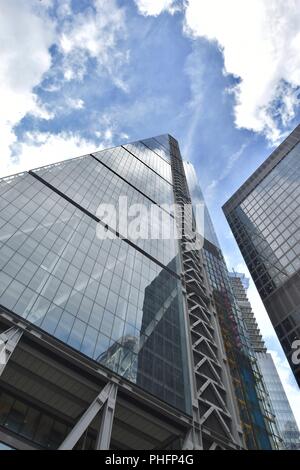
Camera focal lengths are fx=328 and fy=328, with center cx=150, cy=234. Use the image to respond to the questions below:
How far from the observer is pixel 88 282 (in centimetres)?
2667

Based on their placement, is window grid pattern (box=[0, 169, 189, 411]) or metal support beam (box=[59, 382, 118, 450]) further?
window grid pattern (box=[0, 169, 189, 411])

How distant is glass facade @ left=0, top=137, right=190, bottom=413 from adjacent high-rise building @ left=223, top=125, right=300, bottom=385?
1657cm

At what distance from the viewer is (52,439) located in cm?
1975

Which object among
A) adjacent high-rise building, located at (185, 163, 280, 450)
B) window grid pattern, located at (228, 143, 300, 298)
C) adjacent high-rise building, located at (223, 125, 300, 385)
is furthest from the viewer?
window grid pattern, located at (228, 143, 300, 298)

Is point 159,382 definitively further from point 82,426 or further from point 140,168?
point 140,168

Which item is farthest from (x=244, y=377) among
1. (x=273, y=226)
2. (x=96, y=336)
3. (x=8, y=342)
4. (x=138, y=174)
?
(x=138, y=174)

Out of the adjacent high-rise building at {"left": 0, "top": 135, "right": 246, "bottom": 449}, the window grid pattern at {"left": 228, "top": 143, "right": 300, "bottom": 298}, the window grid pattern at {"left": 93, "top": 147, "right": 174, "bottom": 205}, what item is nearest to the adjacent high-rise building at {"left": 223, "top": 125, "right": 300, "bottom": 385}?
the window grid pattern at {"left": 228, "top": 143, "right": 300, "bottom": 298}

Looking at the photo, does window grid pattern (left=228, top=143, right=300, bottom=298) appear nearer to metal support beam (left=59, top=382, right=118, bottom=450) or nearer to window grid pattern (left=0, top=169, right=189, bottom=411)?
window grid pattern (left=0, top=169, right=189, bottom=411)

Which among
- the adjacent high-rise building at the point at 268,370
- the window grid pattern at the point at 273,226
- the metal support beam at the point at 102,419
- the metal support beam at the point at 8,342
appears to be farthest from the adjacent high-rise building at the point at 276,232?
the metal support beam at the point at 8,342

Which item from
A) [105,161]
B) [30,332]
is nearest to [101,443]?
[30,332]

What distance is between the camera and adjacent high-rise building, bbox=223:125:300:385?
44.3 meters

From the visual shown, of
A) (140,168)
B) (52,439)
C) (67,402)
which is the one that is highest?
(140,168)

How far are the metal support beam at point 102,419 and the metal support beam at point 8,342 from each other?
489 centimetres

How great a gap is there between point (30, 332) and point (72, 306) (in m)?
4.29
